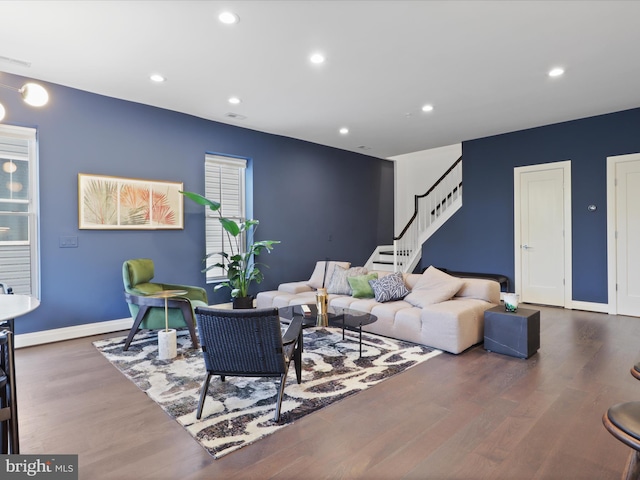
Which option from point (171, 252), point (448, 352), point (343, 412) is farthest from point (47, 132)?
point (448, 352)

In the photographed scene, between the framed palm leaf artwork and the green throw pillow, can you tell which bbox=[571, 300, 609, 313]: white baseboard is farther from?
the framed palm leaf artwork

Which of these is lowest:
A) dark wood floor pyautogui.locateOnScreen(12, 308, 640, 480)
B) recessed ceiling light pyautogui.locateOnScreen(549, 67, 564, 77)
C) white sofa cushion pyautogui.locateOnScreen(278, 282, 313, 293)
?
dark wood floor pyautogui.locateOnScreen(12, 308, 640, 480)

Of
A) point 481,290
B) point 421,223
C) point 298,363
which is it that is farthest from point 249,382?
point 421,223

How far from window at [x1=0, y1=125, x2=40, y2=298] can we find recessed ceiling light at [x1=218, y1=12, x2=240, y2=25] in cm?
280

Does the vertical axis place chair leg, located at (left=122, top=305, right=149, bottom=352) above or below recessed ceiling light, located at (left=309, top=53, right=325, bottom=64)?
below

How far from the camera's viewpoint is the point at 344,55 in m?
3.52

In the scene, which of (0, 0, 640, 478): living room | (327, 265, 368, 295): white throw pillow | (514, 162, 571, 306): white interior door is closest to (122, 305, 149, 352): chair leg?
(0, 0, 640, 478): living room

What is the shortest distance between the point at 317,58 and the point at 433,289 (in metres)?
2.82

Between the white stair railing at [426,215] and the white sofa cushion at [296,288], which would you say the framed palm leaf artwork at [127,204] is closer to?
the white sofa cushion at [296,288]

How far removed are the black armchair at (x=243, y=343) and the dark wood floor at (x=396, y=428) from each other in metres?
0.39

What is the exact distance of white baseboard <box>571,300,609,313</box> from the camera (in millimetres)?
5465

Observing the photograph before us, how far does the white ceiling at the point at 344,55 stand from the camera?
283 cm

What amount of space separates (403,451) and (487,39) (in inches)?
131

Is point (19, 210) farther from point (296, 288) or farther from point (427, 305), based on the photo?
point (427, 305)
